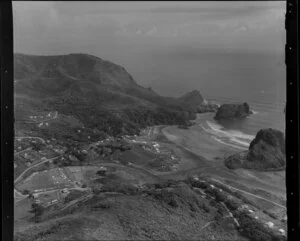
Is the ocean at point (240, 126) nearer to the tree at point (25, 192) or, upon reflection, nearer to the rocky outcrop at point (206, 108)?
the rocky outcrop at point (206, 108)

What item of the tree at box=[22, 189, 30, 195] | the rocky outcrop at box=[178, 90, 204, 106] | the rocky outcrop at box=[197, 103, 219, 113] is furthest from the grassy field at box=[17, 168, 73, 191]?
the rocky outcrop at box=[197, 103, 219, 113]

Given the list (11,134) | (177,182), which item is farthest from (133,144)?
(11,134)

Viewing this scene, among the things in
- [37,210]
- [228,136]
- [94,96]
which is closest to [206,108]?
[228,136]

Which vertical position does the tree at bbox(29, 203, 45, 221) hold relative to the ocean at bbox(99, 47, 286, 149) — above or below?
below

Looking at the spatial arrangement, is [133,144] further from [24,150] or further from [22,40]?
[22,40]

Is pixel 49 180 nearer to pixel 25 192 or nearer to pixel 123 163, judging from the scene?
pixel 25 192

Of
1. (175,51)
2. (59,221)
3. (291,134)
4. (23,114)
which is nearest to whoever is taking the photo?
(291,134)

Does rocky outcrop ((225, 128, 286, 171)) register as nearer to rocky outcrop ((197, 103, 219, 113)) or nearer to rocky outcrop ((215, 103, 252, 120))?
rocky outcrop ((215, 103, 252, 120))
